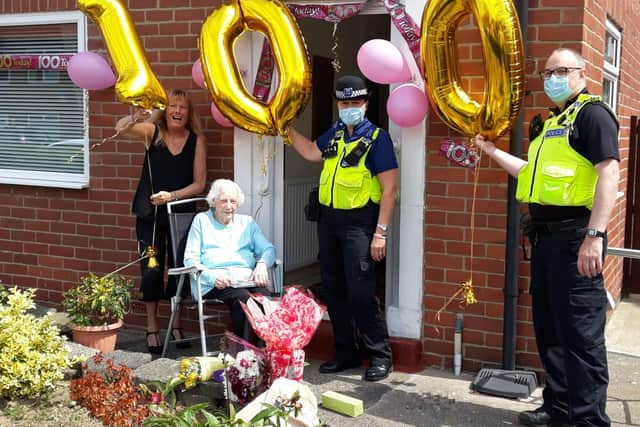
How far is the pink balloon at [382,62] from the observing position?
4.55 m

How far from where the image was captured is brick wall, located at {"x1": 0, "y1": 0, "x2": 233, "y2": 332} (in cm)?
568

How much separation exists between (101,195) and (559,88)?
12.3 feet

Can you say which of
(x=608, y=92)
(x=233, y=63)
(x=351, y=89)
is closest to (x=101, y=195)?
(x=233, y=63)

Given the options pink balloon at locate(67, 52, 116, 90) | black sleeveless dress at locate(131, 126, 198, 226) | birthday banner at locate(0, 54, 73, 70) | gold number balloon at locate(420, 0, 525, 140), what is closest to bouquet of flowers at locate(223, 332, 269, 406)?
black sleeveless dress at locate(131, 126, 198, 226)

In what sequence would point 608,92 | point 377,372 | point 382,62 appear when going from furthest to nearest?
1. point 608,92
2. point 377,372
3. point 382,62

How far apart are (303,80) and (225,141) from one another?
1.09 metres

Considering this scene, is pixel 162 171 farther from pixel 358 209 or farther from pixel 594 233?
pixel 594 233

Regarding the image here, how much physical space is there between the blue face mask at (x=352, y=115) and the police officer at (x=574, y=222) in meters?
1.16

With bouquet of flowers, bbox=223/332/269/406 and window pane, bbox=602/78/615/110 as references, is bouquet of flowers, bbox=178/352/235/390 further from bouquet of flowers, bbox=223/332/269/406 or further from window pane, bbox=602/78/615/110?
window pane, bbox=602/78/615/110

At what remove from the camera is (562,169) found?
372 cm

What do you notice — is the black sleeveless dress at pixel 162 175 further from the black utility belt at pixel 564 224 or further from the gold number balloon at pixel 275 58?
the black utility belt at pixel 564 224

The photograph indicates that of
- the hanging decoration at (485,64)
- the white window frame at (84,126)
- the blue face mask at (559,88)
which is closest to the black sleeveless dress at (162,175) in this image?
the white window frame at (84,126)

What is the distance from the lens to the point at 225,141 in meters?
5.62

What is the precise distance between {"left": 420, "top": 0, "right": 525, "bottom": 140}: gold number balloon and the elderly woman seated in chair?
1449 mm
